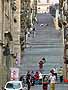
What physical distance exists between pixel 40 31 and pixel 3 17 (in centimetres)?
6606

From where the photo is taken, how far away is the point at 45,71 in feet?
202

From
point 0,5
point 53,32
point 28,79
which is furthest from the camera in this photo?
point 53,32

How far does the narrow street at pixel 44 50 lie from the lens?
6694 centimetres

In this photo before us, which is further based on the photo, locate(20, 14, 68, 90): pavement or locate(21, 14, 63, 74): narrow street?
locate(21, 14, 63, 74): narrow street

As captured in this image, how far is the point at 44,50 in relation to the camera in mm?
80000

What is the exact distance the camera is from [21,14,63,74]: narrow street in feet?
220

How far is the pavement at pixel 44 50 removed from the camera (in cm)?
6576

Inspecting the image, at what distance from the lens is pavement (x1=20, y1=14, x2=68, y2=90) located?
6576cm

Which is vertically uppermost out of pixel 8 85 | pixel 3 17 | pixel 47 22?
pixel 3 17

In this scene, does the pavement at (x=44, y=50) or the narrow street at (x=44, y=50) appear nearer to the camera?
the pavement at (x=44, y=50)

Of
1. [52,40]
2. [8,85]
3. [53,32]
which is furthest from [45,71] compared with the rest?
[53,32]

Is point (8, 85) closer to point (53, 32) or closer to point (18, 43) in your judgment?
point (18, 43)

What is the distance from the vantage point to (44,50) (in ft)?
262

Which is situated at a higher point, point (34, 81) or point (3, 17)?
point (3, 17)
